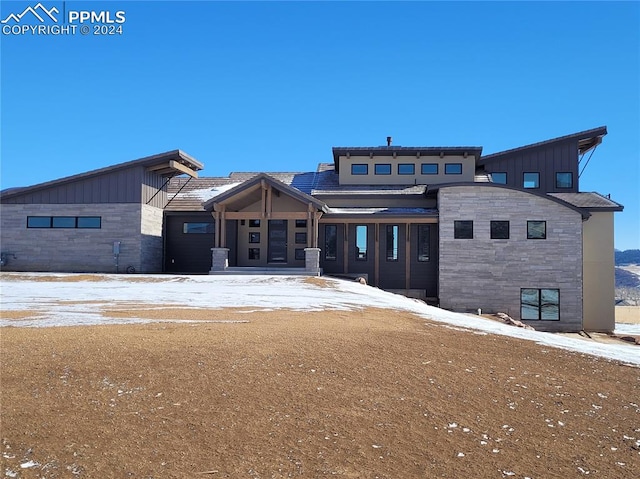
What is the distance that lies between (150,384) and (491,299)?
1912cm

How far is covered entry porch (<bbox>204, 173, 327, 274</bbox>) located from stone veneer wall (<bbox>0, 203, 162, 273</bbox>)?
3.72 metres

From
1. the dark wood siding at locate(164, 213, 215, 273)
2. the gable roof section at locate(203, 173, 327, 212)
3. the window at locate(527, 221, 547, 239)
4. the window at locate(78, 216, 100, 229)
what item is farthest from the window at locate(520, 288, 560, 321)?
the window at locate(78, 216, 100, 229)

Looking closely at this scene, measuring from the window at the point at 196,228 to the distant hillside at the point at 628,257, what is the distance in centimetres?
13640

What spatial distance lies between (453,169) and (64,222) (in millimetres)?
20456

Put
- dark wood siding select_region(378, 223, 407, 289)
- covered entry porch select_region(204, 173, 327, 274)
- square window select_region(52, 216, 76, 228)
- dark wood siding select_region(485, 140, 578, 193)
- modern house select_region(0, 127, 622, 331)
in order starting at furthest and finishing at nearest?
dark wood siding select_region(485, 140, 578, 193) → square window select_region(52, 216, 76, 228) → dark wood siding select_region(378, 223, 407, 289) → covered entry porch select_region(204, 173, 327, 274) → modern house select_region(0, 127, 622, 331)

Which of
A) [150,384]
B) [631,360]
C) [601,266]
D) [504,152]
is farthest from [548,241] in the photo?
[150,384]

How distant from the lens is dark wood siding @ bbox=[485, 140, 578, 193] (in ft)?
85.7

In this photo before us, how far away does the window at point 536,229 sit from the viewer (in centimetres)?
2191

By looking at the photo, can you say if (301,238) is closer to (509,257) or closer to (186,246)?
(186,246)

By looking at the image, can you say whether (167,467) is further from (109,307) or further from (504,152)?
(504,152)

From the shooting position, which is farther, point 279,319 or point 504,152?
point 504,152

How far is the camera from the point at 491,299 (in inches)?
862

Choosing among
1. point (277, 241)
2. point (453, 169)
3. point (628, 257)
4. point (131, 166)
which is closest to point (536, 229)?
point (453, 169)

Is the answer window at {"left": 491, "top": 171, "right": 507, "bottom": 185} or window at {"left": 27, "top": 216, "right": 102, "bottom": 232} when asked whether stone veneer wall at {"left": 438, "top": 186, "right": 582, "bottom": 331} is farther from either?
window at {"left": 27, "top": 216, "right": 102, "bottom": 232}
